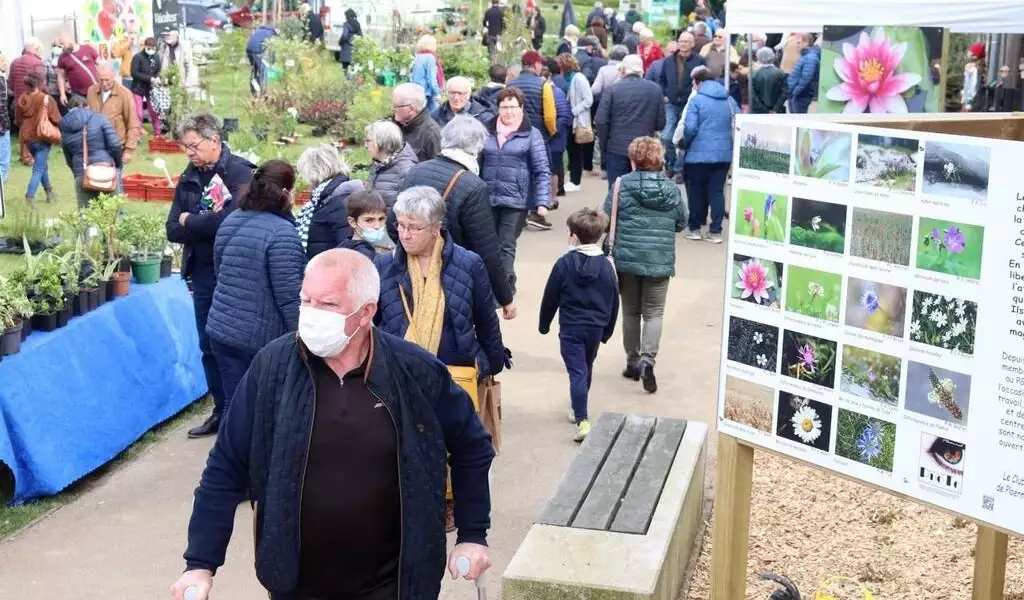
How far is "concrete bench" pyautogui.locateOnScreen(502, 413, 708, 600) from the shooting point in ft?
16.5

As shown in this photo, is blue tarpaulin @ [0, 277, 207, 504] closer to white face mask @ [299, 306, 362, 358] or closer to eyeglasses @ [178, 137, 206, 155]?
eyeglasses @ [178, 137, 206, 155]

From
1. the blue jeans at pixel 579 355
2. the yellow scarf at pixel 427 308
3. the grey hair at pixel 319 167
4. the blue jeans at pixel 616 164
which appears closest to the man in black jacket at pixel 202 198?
the grey hair at pixel 319 167

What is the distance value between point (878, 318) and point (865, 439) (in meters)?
0.39

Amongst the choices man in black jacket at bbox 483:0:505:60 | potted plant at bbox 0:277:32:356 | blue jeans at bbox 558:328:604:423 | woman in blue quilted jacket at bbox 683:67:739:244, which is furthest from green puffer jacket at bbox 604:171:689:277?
man in black jacket at bbox 483:0:505:60

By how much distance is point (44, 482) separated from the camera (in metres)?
7.07

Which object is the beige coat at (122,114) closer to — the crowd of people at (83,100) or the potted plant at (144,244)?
the crowd of people at (83,100)

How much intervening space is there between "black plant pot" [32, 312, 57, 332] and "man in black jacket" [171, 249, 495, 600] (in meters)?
3.94

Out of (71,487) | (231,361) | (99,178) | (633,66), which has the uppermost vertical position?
(633,66)

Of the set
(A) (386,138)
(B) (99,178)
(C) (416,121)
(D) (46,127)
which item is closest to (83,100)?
(D) (46,127)

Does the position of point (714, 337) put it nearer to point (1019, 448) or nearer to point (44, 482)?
point (44, 482)

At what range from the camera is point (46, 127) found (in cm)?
1535

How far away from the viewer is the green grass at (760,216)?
14.4 ft

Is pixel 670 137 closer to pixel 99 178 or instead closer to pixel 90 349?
pixel 99 178

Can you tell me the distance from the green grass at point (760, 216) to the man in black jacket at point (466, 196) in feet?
9.65
